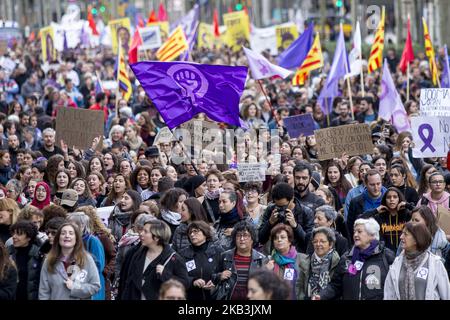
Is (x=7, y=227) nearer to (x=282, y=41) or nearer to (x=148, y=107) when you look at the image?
(x=148, y=107)

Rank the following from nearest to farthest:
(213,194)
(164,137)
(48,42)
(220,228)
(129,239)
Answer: (129,239) → (220,228) → (213,194) → (164,137) → (48,42)

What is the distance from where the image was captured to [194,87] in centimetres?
1528

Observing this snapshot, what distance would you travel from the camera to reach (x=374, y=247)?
1074cm

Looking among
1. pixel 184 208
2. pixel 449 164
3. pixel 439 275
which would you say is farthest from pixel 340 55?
pixel 439 275

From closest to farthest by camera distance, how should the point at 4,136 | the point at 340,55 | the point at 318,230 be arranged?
the point at 318,230 → the point at 4,136 → the point at 340,55

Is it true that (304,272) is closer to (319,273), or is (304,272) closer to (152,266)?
(319,273)

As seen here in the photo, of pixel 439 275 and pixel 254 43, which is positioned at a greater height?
pixel 254 43

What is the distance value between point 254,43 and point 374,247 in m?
25.1

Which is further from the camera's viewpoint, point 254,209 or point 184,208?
point 254,209

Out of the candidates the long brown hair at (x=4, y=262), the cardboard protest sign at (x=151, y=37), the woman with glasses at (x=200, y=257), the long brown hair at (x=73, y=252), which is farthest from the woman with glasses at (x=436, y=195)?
the cardboard protest sign at (x=151, y=37)

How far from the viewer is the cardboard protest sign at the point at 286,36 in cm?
3244

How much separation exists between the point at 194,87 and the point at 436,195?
10.5 ft

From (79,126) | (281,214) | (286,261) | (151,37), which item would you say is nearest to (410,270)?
(286,261)

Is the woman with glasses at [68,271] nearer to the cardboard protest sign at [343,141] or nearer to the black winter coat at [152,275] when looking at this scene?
the black winter coat at [152,275]
